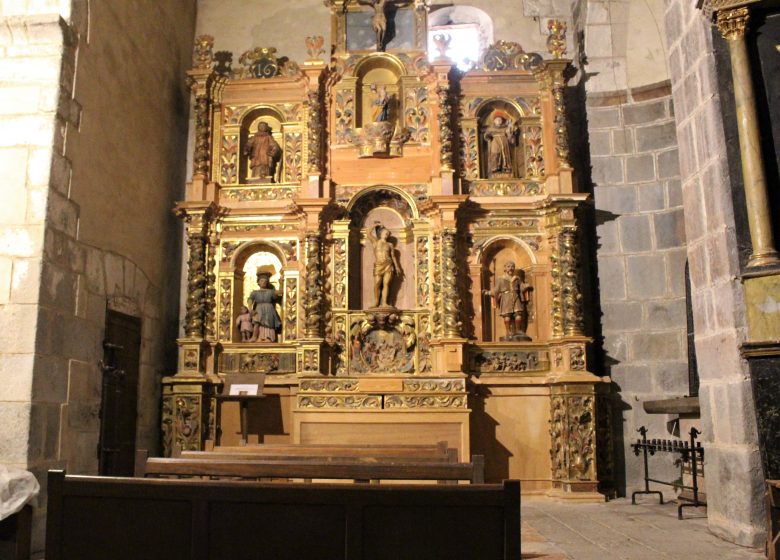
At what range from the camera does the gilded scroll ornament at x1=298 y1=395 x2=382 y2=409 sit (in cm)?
861

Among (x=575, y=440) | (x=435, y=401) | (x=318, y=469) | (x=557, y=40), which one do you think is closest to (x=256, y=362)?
(x=435, y=401)

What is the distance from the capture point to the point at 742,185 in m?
5.71

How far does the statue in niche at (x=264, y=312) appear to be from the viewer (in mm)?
9430

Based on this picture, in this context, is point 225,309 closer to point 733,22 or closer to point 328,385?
point 328,385

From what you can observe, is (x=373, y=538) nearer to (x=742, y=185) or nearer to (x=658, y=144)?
(x=742, y=185)

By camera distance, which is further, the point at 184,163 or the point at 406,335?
the point at 184,163

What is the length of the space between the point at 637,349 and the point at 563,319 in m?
1.03

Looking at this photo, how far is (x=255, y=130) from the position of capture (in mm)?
10289

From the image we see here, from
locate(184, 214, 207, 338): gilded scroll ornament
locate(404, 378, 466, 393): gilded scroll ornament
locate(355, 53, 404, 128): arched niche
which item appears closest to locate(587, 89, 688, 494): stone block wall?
locate(404, 378, 466, 393): gilded scroll ornament

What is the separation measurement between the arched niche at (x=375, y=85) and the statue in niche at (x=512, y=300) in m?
2.66

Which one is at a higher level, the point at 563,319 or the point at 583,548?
the point at 563,319

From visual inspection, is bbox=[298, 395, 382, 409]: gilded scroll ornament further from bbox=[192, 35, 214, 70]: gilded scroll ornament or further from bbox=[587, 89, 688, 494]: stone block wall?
bbox=[192, 35, 214, 70]: gilded scroll ornament

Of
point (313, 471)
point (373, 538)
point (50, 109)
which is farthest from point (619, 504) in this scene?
point (50, 109)

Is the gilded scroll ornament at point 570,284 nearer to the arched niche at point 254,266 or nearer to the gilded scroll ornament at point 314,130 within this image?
the gilded scroll ornament at point 314,130
